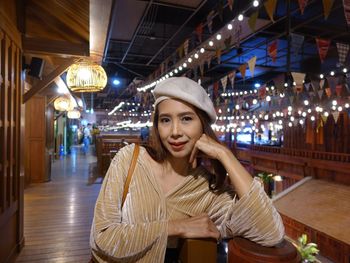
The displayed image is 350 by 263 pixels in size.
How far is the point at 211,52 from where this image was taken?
556 centimetres

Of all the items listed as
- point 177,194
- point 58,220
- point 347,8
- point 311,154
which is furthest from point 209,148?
point 311,154

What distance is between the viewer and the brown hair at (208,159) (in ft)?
3.85

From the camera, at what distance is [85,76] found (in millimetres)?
3898

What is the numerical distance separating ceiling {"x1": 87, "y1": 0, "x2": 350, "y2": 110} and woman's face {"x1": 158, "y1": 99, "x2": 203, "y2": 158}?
1829mm

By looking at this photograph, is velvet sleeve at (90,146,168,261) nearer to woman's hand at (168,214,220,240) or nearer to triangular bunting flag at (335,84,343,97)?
woman's hand at (168,214,220,240)

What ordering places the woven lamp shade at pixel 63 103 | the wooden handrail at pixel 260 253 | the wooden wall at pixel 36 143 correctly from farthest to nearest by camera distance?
the woven lamp shade at pixel 63 103 → the wooden wall at pixel 36 143 → the wooden handrail at pixel 260 253

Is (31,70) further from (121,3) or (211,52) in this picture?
(211,52)

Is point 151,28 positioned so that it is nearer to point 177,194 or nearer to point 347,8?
point 347,8

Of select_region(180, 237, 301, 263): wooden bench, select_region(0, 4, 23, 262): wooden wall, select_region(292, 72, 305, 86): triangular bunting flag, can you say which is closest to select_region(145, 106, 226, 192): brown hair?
select_region(180, 237, 301, 263): wooden bench

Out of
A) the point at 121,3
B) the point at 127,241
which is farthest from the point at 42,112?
the point at 127,241

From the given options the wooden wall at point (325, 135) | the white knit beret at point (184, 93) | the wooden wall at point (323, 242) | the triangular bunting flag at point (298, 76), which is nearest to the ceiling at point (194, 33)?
the triangular bunting flag at point (298, 76)

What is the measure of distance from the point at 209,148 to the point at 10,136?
295 centimetres

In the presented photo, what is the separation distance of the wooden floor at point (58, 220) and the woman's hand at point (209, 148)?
301 centimetres

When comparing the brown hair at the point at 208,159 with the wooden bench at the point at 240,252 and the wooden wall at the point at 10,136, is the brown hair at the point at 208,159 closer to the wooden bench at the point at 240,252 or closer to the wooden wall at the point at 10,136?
the wooden bench at the point at 240,252
